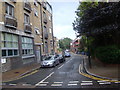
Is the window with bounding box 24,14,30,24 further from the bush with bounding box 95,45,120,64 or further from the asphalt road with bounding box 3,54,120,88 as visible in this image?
A: the bush with bounding box 95,45,120,64

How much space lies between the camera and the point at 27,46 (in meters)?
18.6

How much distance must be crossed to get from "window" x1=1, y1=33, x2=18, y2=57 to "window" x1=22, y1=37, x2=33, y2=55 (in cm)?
173

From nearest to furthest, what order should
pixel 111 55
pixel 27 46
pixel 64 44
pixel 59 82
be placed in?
pixel 59 82 < pixel 111 55 < pixel 27 46 < pixel 64 44

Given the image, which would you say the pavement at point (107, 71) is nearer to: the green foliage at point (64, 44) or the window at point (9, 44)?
the window at point (9, 44)

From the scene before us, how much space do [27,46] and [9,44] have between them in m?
4.39

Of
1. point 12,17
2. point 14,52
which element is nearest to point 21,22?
point 12,17

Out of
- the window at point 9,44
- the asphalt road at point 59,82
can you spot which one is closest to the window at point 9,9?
the window at point 9,44

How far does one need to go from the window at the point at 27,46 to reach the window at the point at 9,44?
5.69 feet

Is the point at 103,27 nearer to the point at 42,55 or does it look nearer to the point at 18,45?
the point at 18,45

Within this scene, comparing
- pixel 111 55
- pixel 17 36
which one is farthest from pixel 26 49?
pixel 111 55

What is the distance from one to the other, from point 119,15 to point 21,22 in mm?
12279

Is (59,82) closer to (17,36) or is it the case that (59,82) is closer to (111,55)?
(111,55)

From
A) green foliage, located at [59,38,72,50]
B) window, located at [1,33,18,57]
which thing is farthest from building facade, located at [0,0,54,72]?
green foliage, located at [59,38,72,50]

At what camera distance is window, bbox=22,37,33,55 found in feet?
57.7
